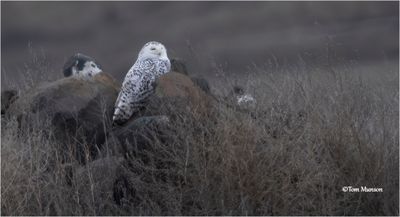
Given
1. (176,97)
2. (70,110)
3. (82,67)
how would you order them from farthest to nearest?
1. (82,67)
2. (70,110)
3. (176,97)

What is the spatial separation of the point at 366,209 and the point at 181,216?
1.93 m

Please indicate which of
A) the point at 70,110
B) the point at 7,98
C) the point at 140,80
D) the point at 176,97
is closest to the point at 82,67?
the point at 7,98

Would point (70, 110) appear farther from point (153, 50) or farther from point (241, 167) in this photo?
point (241, 167)

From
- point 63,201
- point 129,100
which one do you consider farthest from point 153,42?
point 63,201

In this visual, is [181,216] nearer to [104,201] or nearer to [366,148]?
[104,201]

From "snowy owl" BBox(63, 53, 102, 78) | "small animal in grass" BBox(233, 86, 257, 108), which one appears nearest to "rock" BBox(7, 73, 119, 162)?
"snowy owl" BBox(63, 53, 102, 78)

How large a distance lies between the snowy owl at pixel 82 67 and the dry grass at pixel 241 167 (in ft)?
7.31

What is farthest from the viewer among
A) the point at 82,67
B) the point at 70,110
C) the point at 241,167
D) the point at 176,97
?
the point at 82,67

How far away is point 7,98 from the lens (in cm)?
1018

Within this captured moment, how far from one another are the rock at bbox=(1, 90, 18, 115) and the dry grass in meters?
2.18

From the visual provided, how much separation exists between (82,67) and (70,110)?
1442 mm

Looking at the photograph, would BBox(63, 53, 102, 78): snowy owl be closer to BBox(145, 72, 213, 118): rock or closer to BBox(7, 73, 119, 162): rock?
BBox(7, 73, 119, 162): rock

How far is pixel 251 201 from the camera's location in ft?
22.0

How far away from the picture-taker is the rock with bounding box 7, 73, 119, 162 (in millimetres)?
8539
